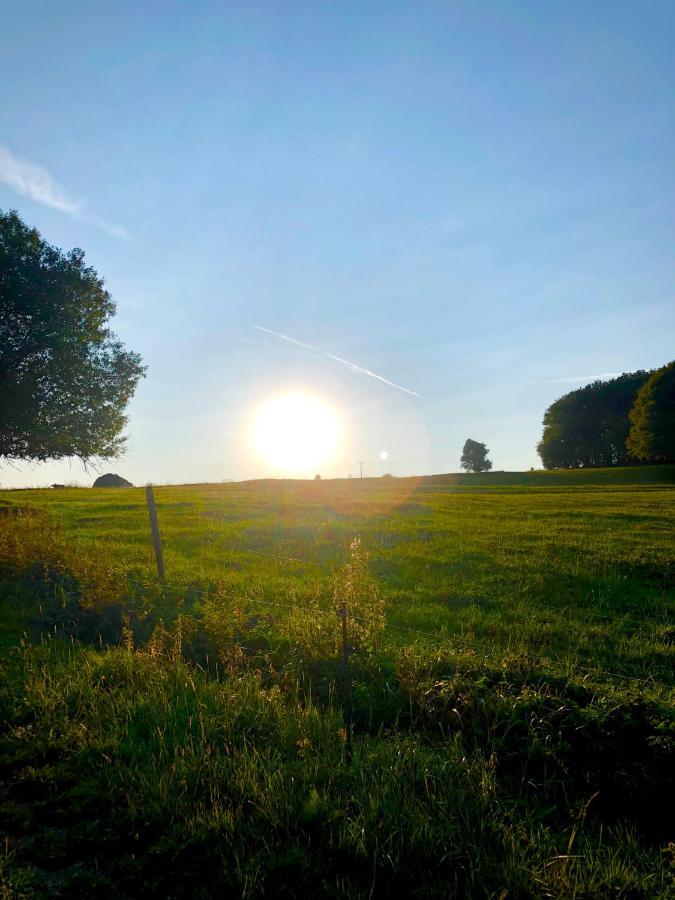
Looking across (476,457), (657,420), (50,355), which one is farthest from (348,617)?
(476,457)

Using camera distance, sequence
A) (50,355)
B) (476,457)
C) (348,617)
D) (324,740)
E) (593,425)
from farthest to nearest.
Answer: (476,457), (593,425), (50,355), (348,617), (324,740)

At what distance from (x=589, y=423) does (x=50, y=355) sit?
10376 cm

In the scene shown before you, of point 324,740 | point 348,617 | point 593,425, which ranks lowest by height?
point 324,740

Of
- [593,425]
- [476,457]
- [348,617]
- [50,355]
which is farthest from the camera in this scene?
[476,457]

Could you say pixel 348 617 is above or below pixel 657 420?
below

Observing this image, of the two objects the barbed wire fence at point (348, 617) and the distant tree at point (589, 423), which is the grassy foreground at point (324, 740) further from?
the distant tree at point (589, 423)

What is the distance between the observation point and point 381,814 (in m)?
4.51

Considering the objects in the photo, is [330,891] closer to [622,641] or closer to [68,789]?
[68,789]

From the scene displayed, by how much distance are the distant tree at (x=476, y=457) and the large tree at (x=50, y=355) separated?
117240 millimetres

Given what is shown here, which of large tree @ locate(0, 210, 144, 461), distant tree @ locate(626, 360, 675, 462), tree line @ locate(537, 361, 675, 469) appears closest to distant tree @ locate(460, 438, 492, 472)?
tree line @ locate(537, 361, 675, 469)

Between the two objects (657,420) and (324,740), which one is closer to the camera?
(324,740)

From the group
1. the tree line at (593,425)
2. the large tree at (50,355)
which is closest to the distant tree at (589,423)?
the tree line at (593,425)

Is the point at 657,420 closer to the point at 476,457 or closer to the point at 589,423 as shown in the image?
the point at 589,423

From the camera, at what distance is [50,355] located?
2816cm
